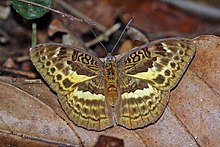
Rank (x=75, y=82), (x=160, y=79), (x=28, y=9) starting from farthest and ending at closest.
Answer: (x=28, y=9), (x=75, y=82), (x=160, y=79)

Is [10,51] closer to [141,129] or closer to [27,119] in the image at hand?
[27,119]

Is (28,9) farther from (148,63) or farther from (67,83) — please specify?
(148,63)


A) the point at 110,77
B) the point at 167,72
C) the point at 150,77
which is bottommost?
the point at 110,77

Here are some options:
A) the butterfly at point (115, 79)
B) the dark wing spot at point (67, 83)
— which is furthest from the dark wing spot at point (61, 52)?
the dark wing spot at point (67, 83)

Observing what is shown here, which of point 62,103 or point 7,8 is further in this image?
point 7,8

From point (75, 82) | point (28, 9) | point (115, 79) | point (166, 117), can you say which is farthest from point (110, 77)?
point (28, 9)

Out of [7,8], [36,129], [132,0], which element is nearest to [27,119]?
[36,129]

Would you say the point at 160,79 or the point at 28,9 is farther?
the point at 28,9
